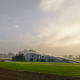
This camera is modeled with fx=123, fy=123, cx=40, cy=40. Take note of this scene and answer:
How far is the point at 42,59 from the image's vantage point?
255 feet

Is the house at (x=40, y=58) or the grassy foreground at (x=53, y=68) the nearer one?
the grassy foreground at (x=53, y=68)

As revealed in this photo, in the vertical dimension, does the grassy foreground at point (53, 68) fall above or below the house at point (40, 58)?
below

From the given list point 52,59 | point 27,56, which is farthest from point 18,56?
point 52,59

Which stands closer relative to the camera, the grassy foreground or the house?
the grassy foreground

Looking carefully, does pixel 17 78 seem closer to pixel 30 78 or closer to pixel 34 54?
pixel 30 78

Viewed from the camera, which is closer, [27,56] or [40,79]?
[40,79]

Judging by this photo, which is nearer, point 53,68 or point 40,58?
point 53,68

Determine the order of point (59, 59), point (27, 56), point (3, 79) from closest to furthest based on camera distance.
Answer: point (3, 79) < point (59, 59) < point (27, 56)

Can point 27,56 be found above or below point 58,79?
above

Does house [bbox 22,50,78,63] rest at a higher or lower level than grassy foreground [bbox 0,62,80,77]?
higher

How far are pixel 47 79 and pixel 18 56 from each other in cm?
7067

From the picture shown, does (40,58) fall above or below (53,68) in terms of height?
above

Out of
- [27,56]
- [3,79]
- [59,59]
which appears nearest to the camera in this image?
[3,79]

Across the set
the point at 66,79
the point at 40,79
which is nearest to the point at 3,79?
the point at 40,79
